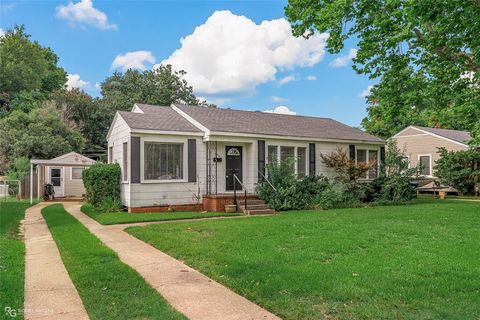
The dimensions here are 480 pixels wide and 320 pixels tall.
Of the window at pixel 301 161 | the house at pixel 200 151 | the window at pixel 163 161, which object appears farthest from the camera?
the window at pixel 301 161

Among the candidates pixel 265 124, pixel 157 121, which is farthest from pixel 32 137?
pixel 265 124

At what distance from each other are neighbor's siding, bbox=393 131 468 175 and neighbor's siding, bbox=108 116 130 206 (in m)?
16.8

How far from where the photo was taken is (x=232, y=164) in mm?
14883

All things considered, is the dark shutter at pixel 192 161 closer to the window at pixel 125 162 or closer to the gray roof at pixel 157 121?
the gray roof at pixel 157 121

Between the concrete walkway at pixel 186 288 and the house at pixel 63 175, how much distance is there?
56.5 ft

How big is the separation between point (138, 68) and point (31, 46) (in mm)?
10295

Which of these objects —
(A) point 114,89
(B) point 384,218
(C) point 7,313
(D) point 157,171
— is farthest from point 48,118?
(C) point 7,313

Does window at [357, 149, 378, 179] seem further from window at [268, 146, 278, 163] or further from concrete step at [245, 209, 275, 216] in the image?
concrete step at [245, 209, 275, 216]

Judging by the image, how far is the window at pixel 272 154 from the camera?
15.2 meters

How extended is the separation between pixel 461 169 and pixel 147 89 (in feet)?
81.0

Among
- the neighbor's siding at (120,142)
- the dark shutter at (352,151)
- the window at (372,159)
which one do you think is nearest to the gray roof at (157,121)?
the neighbor's siding at (120,142)

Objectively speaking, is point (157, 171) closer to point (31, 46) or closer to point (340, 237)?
point (340, 237)

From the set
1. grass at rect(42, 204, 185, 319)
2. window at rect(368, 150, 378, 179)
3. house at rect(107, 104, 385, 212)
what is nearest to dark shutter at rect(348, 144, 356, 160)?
house at rect(107, 104, 385, 212)

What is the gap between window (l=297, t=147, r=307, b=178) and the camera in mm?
15930
